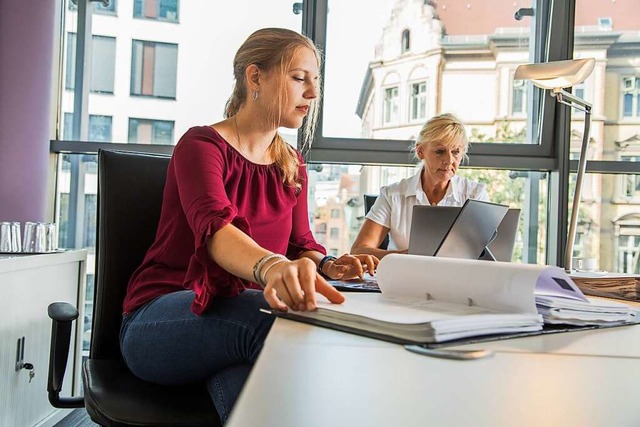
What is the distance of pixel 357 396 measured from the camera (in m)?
0.50

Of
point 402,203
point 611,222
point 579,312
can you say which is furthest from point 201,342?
point 611,222

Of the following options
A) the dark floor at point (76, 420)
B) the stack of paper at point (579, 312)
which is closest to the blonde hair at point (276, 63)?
the stack of paper at point (579, 312)

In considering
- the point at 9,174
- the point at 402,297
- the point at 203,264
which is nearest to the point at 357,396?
the point at 402,297

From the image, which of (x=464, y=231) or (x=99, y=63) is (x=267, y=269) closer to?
(x=464, y=231)

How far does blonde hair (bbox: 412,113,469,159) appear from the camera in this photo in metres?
2.83

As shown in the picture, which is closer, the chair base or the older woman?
the chair base

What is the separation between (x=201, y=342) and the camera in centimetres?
117

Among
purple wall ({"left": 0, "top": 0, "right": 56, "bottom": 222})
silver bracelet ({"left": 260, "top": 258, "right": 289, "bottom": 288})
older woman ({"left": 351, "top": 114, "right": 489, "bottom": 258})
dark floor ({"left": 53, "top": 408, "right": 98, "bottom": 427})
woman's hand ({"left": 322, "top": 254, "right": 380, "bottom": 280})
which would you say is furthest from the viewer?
purple wall ({"left": 0, "top": 0, "right": 56, "bottom": 222})

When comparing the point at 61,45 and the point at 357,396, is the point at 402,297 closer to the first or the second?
the point at 357,396

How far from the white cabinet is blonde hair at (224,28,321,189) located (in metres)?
0.93

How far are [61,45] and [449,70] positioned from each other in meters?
1.91

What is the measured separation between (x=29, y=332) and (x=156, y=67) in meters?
1.64

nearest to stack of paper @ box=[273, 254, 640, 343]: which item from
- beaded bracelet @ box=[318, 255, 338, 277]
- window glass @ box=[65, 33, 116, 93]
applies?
beaded bracelet @ box=[318, 255, 338, 277]

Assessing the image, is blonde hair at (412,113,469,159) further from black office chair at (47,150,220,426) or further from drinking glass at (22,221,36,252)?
drinking glass at (22,221,36,252)
